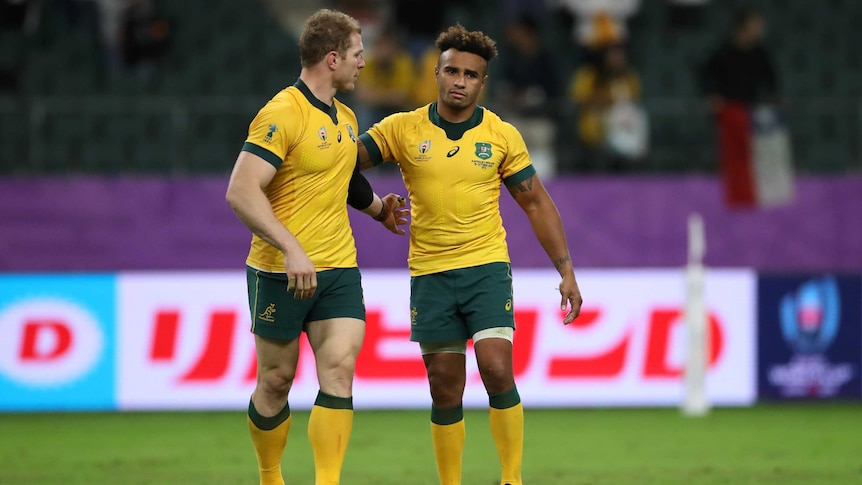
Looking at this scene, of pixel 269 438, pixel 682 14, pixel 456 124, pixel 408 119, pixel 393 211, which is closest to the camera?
pixel 269 438

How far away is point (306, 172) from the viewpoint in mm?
6555

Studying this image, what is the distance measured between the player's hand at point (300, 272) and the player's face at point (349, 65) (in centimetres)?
95

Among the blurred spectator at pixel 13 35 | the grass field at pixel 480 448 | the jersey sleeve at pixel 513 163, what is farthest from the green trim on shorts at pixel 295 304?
the blurred spectator at pixel 13 35

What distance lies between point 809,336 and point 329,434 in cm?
742

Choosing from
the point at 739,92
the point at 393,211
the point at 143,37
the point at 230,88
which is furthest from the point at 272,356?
the point at 143,37

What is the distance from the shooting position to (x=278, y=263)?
6617 millimetres

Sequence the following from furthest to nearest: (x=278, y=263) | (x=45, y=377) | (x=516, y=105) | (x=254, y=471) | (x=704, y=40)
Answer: (x=704, y=40) → (x=516, y=105) → (x=45, y=377) → (x=254, y=471) → (x=278, y=263)

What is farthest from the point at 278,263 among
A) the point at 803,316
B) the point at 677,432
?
the point at 803,316

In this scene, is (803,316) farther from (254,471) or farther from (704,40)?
(254,471)

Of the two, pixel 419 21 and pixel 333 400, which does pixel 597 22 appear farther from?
pixel 333 400

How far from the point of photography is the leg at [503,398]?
6.92 metres

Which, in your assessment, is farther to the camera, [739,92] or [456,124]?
[739,92]

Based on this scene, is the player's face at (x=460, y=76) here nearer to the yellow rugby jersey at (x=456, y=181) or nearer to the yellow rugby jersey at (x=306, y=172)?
the yellow rugby jersey at (x=456, y=181)

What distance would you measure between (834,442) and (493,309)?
13.8 ft
